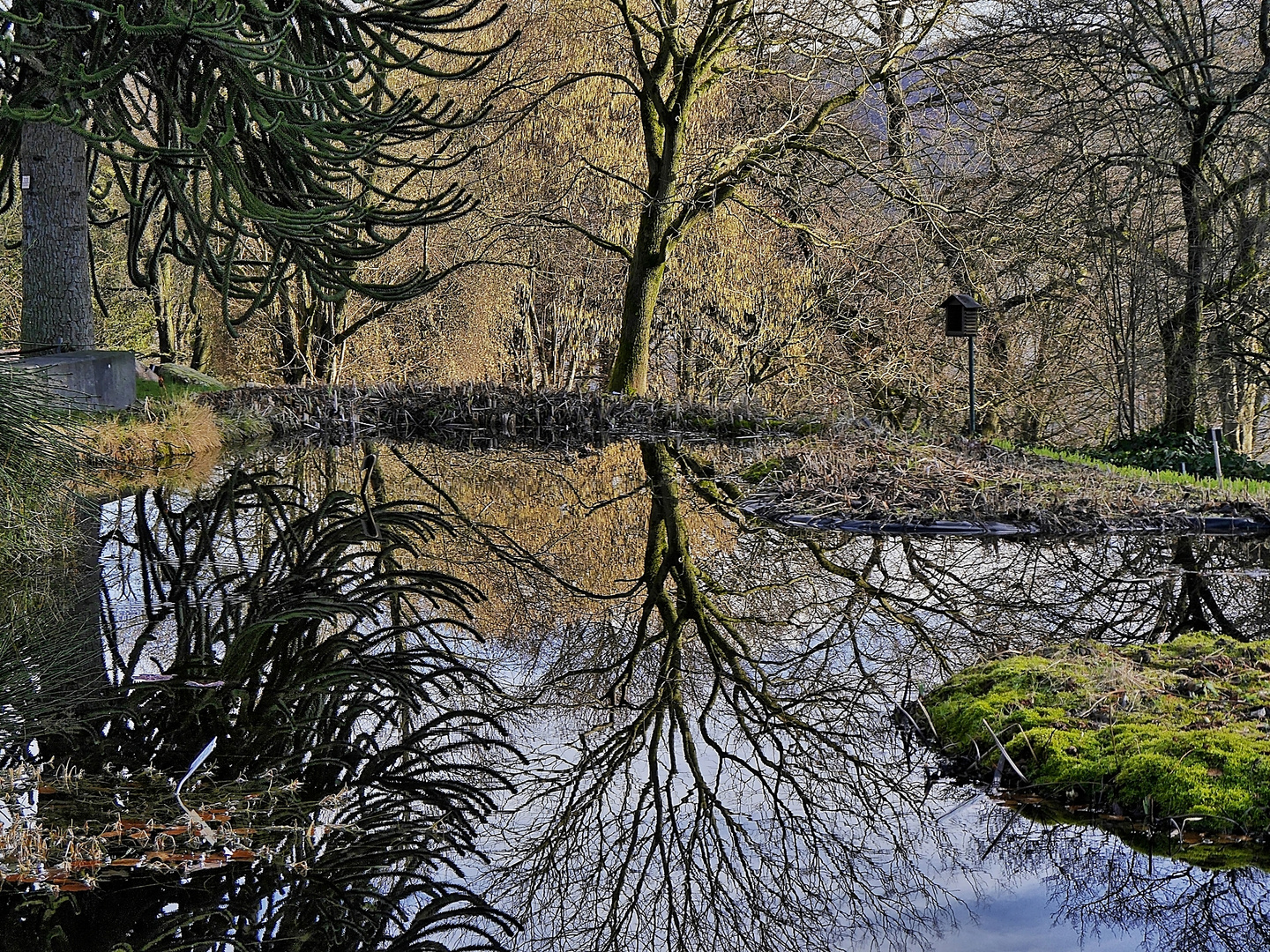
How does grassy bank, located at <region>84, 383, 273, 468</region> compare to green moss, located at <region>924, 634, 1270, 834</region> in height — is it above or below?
above

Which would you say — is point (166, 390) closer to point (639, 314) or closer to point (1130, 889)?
point (639, 314)

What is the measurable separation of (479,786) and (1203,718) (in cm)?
244

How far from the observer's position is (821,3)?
15.9 m


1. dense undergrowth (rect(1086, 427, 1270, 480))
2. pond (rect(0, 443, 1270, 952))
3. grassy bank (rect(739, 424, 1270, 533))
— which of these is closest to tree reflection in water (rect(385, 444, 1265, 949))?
pond (rect(0, 443, 1270, 952))

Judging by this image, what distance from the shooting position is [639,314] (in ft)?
54.3

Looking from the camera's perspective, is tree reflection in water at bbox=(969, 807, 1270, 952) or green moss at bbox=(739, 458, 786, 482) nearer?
tree reflection in water at bbox=(969, 807, 1270, 952)

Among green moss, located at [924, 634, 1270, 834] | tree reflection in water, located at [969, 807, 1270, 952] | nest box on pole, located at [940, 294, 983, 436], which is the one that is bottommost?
tree reflection in water, located at [969, 807, 1270, 952]

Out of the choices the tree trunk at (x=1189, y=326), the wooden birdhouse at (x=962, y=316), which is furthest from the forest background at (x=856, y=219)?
the wooden birdhouse at (x=962, y=316)

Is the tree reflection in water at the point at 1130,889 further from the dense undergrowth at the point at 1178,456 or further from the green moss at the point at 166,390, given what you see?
the green moss at the point at 166,390

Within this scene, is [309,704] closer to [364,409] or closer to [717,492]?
[717,492]

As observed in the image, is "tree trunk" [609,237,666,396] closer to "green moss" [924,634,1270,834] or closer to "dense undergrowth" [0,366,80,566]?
"dense undergrowth" [0,366,80,566]

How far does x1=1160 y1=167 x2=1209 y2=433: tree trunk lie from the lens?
12.5 m

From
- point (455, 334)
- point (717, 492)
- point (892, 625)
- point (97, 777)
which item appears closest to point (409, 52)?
point (455, 334)

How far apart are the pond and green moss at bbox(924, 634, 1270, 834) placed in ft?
0.64
